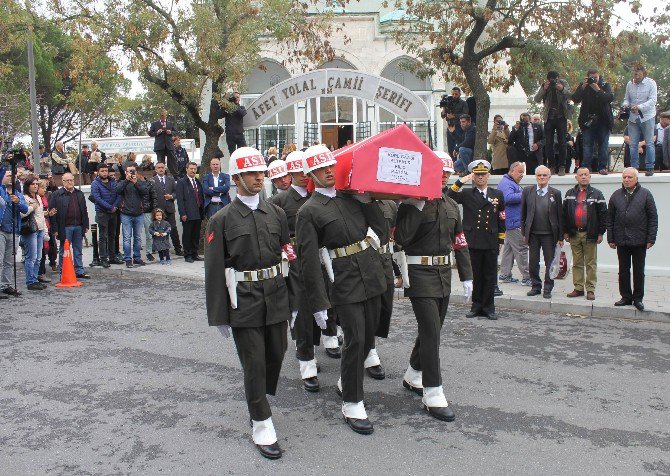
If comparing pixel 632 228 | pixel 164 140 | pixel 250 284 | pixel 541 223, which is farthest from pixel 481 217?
pixel 164 140

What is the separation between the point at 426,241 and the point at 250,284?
65.7 inches

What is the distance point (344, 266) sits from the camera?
5582mm

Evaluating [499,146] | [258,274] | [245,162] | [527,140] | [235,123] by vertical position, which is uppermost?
[235,123]

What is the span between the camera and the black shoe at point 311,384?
21.0ft

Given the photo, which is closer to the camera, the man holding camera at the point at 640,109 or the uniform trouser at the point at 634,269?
the uniform trouser at the point at 634,269

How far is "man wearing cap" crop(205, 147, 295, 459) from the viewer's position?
5094 millimetres

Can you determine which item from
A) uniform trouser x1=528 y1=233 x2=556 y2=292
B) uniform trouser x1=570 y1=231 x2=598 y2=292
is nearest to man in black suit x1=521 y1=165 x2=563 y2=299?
uniform trouser x1=528 y1=233 x2=556 y2=292

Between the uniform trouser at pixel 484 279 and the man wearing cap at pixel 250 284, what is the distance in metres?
4.76

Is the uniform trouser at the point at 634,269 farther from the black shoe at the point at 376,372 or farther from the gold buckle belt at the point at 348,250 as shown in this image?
the gold buckle belt at the point at 348,250

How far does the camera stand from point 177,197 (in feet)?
47.3

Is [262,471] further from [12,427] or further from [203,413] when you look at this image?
[12,427]

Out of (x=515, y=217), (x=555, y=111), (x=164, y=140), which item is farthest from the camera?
(x=164, y=140)

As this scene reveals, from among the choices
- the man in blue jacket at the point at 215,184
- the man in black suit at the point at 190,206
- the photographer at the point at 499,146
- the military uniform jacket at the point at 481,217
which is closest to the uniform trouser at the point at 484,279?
the military uniform jacket at the point at 481,217

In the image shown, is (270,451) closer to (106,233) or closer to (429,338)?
(429,338)
